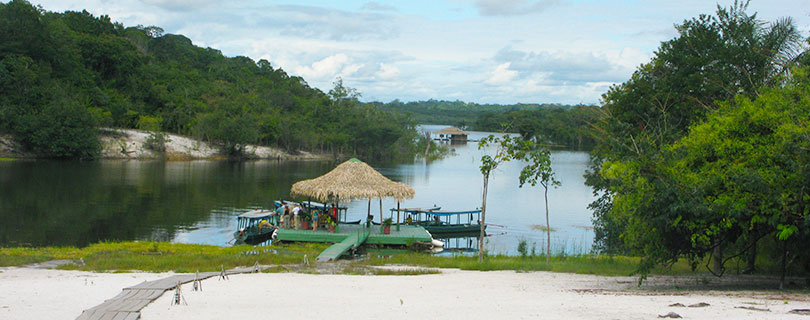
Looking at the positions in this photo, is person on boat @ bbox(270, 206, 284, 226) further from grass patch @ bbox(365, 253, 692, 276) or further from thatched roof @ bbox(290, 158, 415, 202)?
grass patch @ bbox(365, 253, 692, 276)

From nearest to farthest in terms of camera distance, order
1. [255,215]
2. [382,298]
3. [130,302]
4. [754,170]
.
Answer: [130,302] → [382,298] → [754,170] → [255,215]

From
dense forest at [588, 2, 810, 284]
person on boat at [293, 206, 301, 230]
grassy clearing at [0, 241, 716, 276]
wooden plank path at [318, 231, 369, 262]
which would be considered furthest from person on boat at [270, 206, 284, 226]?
dense forest at [588, 2, 810, 284]

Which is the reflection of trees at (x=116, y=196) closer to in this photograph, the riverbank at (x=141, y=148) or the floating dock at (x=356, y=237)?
the riverbank at (x=141, y=148)

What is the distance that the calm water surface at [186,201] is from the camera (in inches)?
1035

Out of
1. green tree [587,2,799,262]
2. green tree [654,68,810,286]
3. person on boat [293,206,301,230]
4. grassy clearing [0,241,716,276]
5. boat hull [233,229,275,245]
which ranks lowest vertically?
boat hull [233,229,275,245]

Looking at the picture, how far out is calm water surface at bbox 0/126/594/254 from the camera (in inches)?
1035

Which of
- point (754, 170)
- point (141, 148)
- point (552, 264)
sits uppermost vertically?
point (754, 170)

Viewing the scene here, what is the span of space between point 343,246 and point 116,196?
20.3 metres

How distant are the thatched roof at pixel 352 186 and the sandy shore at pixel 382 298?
9363mm

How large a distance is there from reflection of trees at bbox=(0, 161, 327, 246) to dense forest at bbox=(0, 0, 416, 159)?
22.7ft

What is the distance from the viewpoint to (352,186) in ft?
80.6

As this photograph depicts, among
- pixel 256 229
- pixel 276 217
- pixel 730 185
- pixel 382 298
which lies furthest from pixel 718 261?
pixel 276 217

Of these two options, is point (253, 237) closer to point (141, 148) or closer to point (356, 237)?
point (356, 237)

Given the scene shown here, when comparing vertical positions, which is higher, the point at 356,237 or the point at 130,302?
the point at 130,302
